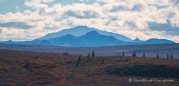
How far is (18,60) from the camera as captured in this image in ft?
351

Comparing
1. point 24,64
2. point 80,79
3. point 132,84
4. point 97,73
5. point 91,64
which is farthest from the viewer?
point 91,64

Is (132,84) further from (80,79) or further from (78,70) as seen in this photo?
(78,70)

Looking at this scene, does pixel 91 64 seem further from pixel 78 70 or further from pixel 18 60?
pixel 18 60

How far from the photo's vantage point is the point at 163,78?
88.9 meters

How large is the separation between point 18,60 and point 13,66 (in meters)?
10.5

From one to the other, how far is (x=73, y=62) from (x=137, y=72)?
107ft

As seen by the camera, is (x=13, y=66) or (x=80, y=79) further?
(x=13, y=66)

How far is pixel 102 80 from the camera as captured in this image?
83750mm

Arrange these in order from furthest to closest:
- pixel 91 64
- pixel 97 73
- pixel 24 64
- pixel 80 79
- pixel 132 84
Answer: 1. pixel 91 64
2. pixel 24 64
3. pixel 97 73
4. pixel 80 79
5. pixel 132 84

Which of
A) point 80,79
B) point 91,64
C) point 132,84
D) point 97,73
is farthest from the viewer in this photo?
point 91,64

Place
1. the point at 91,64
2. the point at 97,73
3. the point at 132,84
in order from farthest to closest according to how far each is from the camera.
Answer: the point at 91,64 < the point at 97,73 < the point at 132,84

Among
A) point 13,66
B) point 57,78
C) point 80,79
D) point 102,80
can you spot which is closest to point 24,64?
point 13,66

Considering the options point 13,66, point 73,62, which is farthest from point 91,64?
point 13,66

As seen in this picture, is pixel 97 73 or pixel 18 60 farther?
pixel 18 60
